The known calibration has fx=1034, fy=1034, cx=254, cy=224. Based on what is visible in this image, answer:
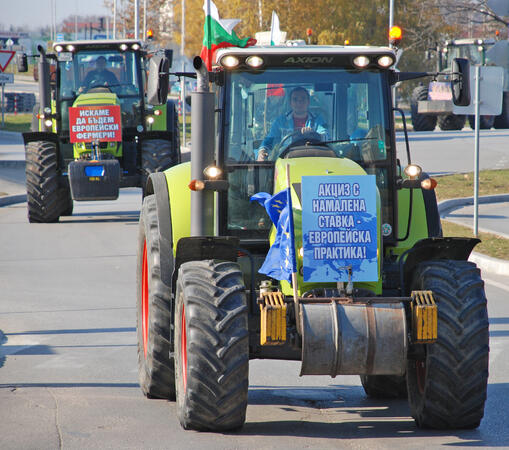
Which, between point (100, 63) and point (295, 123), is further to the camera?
point (100, 63)

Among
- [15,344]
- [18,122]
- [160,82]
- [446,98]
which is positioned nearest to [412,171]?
[160,82]

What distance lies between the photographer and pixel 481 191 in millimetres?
21328

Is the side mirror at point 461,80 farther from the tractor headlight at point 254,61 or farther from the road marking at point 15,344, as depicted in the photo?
the road marking at point 15,344

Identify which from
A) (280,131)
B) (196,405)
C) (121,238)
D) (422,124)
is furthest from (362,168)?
(422,124)

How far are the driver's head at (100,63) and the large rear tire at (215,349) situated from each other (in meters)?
12.9

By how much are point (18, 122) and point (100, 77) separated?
31.1m

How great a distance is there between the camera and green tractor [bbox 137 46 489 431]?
19.1 ft

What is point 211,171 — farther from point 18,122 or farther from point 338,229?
point 18,122

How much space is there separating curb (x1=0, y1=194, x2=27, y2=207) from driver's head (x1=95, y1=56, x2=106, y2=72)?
4.33m

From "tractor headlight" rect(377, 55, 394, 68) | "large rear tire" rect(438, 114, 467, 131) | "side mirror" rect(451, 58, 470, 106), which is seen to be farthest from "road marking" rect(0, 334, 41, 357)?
"large rear tire" rect(438, 114, 467, 131)

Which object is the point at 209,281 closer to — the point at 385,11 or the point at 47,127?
the point at 47,127

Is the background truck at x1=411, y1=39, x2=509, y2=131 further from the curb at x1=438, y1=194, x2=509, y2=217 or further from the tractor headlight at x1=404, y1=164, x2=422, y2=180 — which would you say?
the tractor headlight at x1=404, y1=164, x2=422, y2=180

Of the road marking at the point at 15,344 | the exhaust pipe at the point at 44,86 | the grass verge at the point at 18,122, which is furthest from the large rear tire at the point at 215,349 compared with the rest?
the grass verge at the point at 18,122

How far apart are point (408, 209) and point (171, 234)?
1700 millimetres
